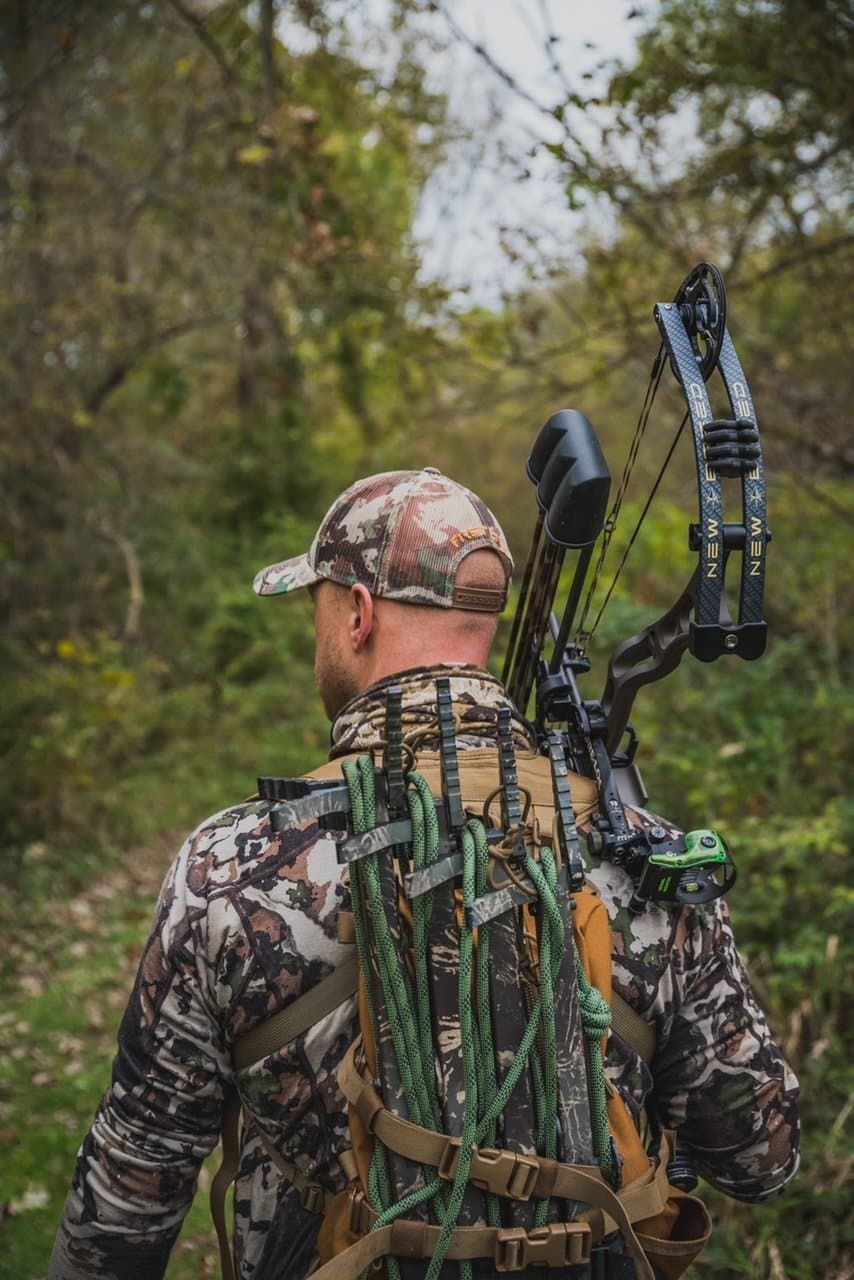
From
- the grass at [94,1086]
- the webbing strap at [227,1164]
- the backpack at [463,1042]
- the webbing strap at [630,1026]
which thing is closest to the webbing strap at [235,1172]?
the webbing strap at [227,1164]

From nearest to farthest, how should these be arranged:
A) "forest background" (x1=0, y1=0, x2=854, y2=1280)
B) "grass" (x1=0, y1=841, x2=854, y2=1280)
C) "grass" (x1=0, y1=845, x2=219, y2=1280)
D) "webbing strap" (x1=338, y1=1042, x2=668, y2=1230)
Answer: "webbing strap" (x1=338, y1=1042, x2=668, y2=1230) → "grass" (x1=0, y1=841, x2=854, y2=1280) → "grass" (x1=0, y1=845, x2=219, y2=1280) → "forest background" (x1=0, y1=0, x2=854, y2=1280)

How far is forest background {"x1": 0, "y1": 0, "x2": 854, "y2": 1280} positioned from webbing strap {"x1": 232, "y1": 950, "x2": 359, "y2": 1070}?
2.24 m

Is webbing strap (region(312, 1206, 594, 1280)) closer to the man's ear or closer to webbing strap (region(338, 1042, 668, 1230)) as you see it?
webbing strap (region(338, 1042, 668, 1230))

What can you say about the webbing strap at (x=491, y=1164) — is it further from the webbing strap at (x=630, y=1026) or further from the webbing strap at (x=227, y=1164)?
the webbing strap at (x=227, y=1164)

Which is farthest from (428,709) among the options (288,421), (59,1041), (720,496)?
(288,421)

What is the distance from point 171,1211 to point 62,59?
8.27 meters

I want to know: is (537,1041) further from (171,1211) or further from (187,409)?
(187,409)

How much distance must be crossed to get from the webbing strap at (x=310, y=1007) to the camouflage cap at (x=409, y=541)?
0.65 metres

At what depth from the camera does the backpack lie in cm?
159

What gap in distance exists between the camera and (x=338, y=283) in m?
8.52

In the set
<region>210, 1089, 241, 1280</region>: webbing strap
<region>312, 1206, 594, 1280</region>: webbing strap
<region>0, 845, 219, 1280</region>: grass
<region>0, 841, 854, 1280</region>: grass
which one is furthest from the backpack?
<region>0, 845, 219, 1280</region>: grass

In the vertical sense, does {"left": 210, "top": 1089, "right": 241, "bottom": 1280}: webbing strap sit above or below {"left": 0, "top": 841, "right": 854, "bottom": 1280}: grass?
above

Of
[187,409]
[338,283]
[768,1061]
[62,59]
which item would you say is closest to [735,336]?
[338,283]

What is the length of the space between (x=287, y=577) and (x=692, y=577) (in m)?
0.96
